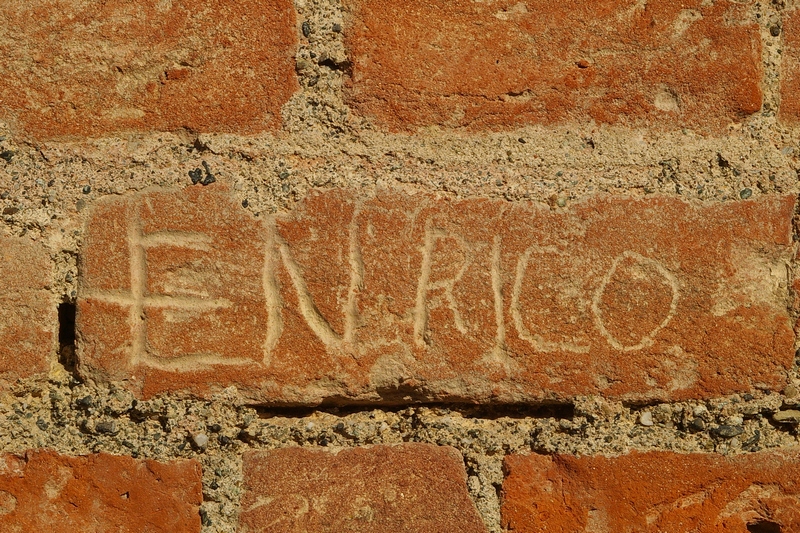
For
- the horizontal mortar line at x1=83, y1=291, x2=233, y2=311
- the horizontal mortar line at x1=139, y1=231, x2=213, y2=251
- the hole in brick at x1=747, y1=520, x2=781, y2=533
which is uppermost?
the horizontal mortar line at x1=139, y1=231, x2=213, y2=251

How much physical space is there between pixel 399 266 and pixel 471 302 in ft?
0.29

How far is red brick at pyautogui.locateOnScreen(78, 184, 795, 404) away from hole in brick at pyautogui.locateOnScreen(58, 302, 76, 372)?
40 millimetres

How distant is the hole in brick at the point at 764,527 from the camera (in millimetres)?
930

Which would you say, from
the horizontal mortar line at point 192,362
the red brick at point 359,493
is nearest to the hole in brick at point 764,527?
the red brick at point 359,493

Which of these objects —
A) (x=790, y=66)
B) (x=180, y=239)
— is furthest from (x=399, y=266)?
(x=790, y=66)

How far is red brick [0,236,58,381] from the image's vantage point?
36.7 inches

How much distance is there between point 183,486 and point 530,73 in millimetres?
613

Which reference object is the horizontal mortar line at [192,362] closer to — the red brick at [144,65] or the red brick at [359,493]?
the red brick at [359,493]

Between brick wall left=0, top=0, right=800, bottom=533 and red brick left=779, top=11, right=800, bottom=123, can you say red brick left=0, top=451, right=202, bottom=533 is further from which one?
red brick left=779, top=11, right=800, bottom=123

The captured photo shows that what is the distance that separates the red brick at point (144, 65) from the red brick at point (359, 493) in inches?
15.5

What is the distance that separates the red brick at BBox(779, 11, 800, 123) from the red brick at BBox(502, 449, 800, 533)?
1.30ft

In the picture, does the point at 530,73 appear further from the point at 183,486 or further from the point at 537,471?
the point at 183,486

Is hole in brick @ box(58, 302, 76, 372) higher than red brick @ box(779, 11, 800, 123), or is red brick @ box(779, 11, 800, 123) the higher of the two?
red brick @ box(779, 11, 800, 123)

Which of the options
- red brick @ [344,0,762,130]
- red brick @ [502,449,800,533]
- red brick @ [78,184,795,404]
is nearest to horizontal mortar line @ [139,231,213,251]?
red brick @ [78,184,795,404]
